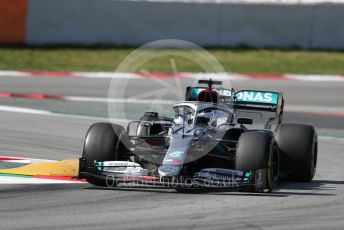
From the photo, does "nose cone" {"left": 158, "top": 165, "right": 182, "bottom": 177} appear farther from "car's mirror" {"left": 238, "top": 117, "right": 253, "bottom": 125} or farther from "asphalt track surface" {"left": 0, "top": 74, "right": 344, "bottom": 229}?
"car's mirror" {"left": 238, "top": 117, "right": 253, "bottom": 125}

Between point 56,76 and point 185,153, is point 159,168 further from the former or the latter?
point 56,76

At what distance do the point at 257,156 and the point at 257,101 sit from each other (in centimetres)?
192

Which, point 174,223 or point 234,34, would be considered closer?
point 174,223

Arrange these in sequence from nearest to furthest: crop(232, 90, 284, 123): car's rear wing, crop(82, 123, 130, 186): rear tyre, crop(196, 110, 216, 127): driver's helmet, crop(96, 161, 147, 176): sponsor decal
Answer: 1. crop(96, 161, 147, 176): sponsor decal
2. crop(82, 123, 130, 186): rear tyre
3. crop(196, 110, 216, 127): driver's helmet
4. crop(232, 90, 284, 123): car's rear wing

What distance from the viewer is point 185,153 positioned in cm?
1055

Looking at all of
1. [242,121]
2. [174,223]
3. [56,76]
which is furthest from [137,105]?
[174,223]

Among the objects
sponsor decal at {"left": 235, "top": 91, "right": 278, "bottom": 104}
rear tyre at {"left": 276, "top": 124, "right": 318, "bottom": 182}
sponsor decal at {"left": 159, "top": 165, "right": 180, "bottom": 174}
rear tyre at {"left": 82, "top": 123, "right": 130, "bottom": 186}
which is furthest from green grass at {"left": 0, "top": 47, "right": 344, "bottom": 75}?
sponsor decal at {"left": 159, "top": 165, "right": 180, "bottom": 174}

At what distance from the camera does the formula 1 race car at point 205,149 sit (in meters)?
10.4

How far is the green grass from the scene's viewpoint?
2431 cm

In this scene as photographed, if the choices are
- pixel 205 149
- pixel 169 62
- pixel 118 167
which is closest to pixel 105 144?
pixel 118 167

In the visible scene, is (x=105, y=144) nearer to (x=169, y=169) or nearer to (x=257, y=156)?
(x=169, y=169)

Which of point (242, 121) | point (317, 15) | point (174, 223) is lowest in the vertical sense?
point (174, 223)

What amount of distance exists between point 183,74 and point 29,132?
8.78 m

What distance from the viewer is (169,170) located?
407 inches
